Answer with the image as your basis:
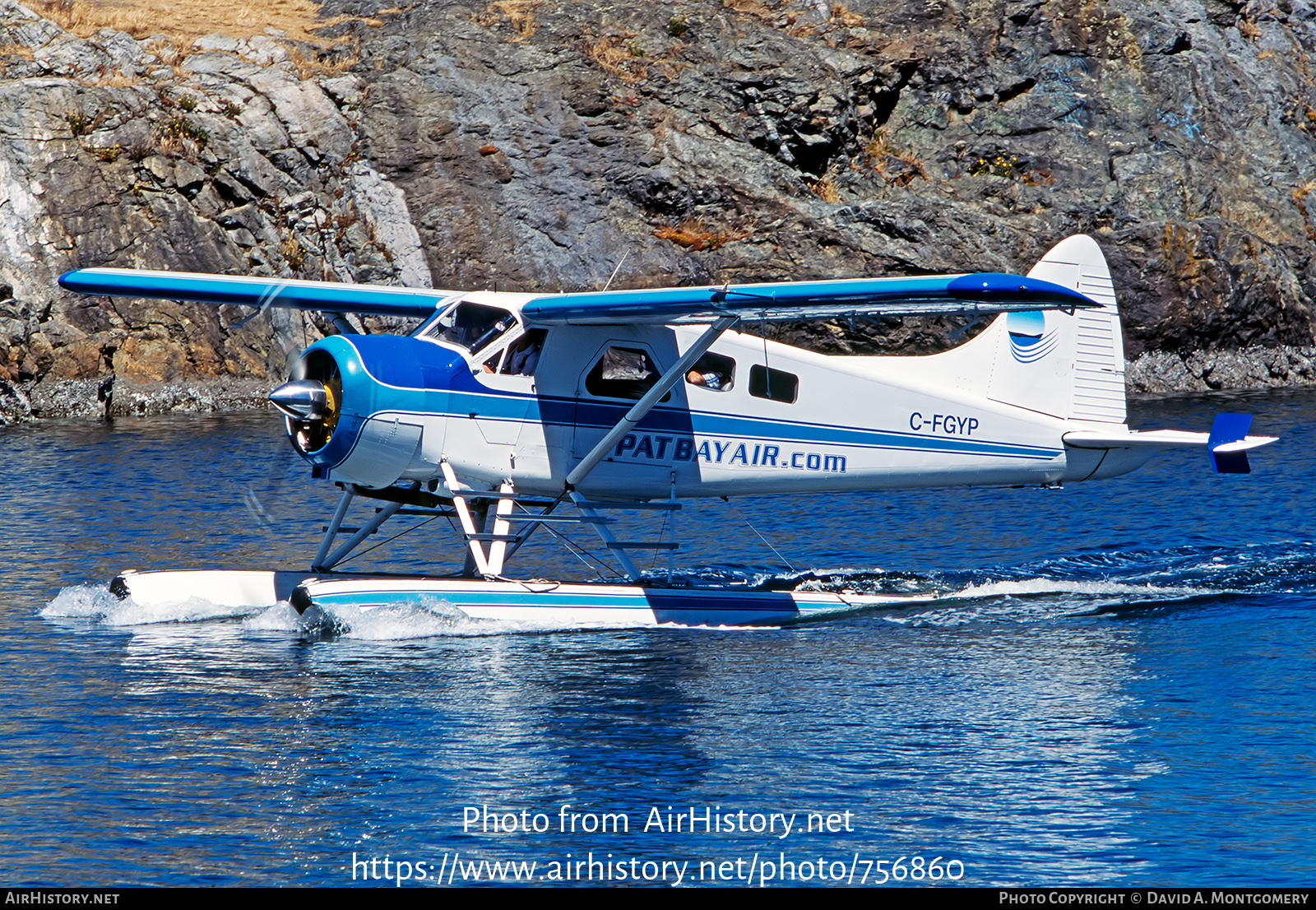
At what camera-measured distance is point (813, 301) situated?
439 inches

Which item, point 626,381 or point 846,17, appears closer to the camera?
point 626,381

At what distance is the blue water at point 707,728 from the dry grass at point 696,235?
18005 millimetres

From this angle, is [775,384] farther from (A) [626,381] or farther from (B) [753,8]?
(B) [753,8]

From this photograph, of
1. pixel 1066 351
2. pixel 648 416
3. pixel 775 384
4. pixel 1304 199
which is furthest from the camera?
pixel 1304 199

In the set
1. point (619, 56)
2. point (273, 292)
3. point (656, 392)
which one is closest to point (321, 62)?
point (619, 56)

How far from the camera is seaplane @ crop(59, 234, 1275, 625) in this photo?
36.7ft

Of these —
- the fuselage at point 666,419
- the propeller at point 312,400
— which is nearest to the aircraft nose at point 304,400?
the propeller at point 312,400

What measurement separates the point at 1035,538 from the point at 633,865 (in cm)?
1045

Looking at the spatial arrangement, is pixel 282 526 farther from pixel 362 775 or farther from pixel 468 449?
pixel 362 775

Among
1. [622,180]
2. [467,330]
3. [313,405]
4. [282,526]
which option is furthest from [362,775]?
[622,180]

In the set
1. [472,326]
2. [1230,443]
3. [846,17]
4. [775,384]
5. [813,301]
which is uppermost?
[846,17]

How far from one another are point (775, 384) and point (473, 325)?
9.28 feet

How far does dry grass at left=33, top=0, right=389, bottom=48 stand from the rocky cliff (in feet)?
1.68

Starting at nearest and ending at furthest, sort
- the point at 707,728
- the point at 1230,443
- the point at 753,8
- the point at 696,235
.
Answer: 1. the point at 707,728
2. the point at 1230,443
3. the point at 696,235
4. the point at 753,8
